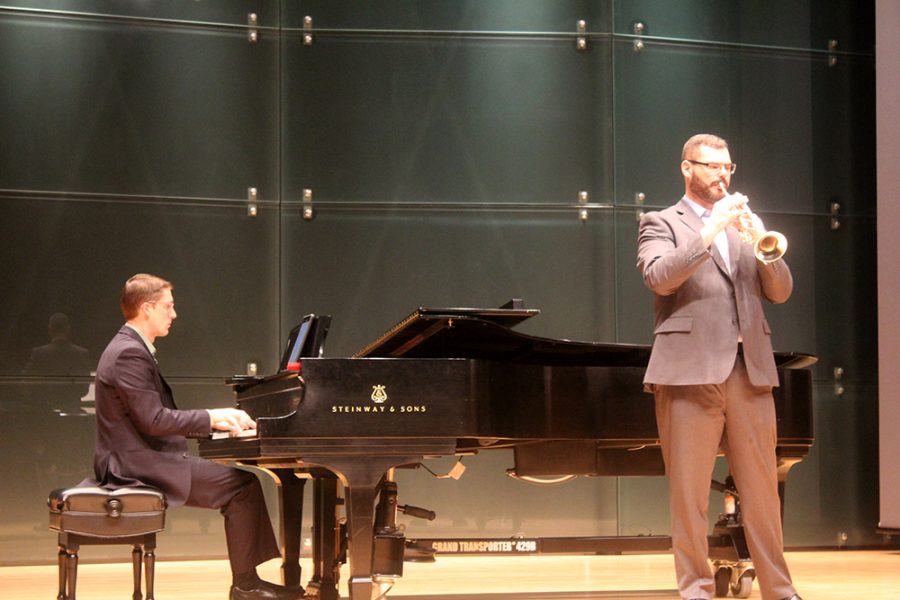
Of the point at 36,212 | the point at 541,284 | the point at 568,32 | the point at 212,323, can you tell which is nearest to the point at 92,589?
the point at 212,323

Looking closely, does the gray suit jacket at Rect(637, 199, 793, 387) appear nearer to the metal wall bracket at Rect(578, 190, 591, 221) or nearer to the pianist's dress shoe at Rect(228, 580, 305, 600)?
the pianist's dress shoe at Rect(228, 580, 305, 600)

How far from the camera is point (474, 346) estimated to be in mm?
3988

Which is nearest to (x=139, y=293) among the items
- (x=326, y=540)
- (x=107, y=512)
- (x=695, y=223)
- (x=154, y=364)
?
(x=154, y=364)

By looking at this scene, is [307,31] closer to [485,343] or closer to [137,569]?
[485,343]

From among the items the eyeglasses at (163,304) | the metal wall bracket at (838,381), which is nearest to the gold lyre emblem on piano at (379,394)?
the eyeglasses at (163,304)

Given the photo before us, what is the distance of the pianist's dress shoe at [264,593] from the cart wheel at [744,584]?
6.03 feet

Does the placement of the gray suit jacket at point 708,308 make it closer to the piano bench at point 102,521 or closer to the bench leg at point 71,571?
the piano bench at point 102,521

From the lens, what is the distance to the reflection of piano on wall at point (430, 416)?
3641mm

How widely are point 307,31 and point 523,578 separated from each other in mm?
3549

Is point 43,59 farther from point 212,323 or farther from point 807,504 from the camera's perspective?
point 807,504

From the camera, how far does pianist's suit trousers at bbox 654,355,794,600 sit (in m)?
3.35

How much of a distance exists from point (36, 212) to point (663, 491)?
162 inches

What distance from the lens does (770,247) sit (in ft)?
10.8

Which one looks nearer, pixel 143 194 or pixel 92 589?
pixel 92 589
